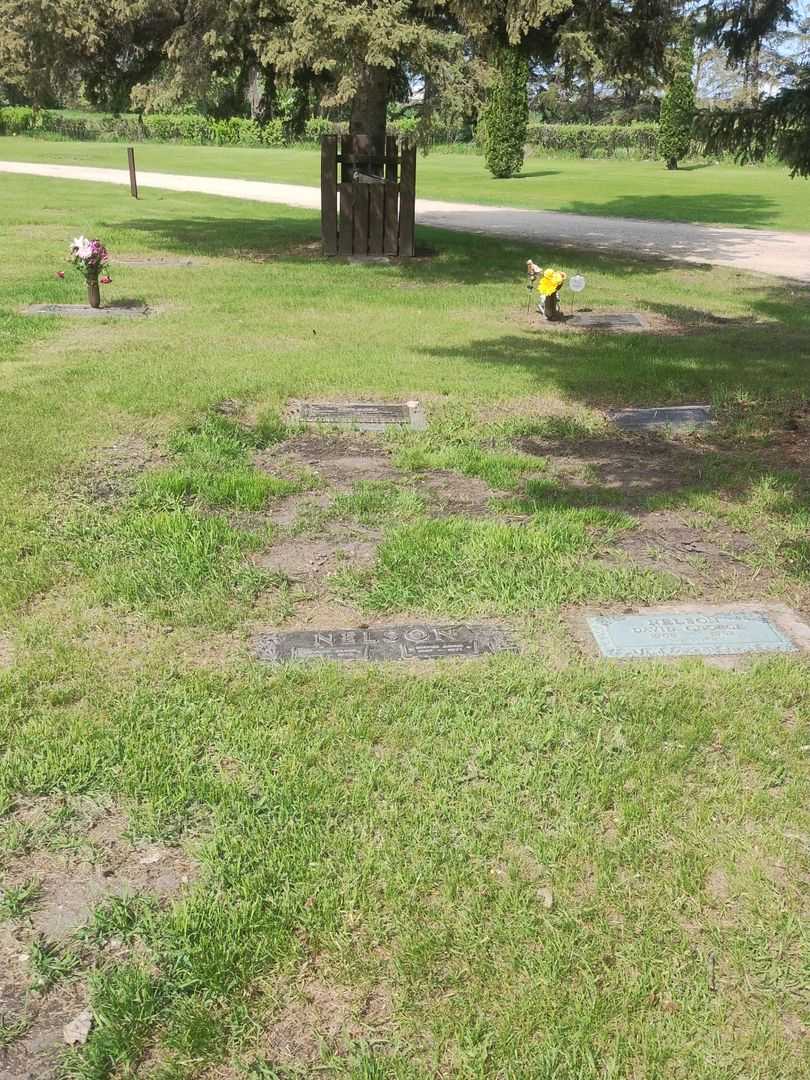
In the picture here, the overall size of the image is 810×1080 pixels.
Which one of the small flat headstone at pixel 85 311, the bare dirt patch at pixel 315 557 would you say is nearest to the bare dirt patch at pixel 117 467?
the bare dirt patch at pixel 315 557

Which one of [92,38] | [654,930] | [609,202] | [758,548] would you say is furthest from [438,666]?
[609,202]

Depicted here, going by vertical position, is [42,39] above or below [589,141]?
below

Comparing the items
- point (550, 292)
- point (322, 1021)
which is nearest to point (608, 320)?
point (550, 292)

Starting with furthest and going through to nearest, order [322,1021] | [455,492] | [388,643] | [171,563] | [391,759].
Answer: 1. [455,492]
2. [171,563]
3. [388,643]
4. [391,759]
5. [322,1021]

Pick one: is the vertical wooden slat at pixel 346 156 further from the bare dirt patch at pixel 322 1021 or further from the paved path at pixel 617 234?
the bare dirt patch at pixel 322 1021

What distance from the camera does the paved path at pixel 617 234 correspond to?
16297mm

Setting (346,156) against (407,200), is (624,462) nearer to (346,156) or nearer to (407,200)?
(407,200)

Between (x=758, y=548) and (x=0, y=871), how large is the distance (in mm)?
3719

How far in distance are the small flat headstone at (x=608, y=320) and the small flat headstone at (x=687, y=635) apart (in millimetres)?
6828

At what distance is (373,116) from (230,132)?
44779 mm

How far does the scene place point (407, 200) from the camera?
14.6 meters

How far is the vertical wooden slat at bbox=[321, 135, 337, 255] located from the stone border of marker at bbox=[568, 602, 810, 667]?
1160cm

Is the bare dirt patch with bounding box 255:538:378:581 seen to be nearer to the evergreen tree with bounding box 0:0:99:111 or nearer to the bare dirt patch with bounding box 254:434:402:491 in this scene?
the bare dirt patch with bounding box 254:434:402:491

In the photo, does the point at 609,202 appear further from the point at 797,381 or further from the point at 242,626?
the point at 242,626
